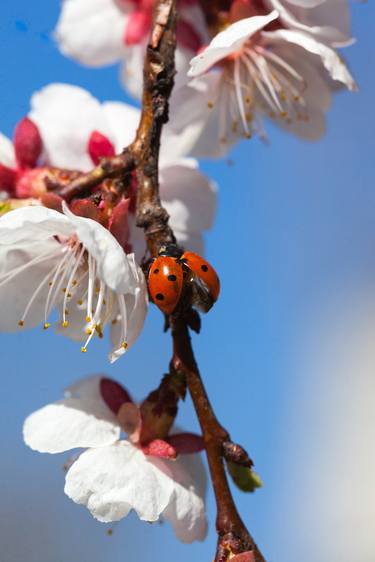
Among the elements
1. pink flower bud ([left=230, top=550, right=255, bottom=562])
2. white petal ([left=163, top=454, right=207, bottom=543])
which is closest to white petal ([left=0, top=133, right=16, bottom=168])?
white petal ([left=163, top=454, right=207, bottom=543])

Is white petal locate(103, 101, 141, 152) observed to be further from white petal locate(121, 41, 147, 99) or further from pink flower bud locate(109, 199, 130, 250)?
pink flower bud locate(109, 199, 130, 250)

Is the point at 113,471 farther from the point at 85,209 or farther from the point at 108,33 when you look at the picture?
the point at 108,33

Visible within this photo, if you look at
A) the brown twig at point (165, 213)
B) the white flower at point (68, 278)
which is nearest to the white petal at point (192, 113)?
the brown twig at point (165, 213)

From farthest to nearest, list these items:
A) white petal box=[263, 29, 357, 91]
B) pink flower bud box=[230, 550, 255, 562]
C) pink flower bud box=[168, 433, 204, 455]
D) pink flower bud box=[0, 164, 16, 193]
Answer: pink flower bud box=[0, 164, 16, 193] → white petal box=[263, 29, 357, 91] → pink flower bud box=[168, 433, 204, 455] → pink flower bud box=[230, 550, 255, 562]

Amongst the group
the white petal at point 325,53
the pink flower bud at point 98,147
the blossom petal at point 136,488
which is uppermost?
Result: the white petal at point 325,53

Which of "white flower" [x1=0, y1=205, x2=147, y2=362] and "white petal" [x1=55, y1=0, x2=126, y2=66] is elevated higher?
"white petal" [x1=55, y1=0, x2=126, y2=66]

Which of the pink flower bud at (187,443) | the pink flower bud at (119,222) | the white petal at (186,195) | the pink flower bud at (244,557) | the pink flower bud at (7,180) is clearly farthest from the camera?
the white petal at (186,195)

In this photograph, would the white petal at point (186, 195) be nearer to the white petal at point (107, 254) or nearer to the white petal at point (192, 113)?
the white petal at point (192, 113)

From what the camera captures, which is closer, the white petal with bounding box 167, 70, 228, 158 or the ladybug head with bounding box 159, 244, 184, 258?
the ladybug head with bounding box 159, 244, 184, 258

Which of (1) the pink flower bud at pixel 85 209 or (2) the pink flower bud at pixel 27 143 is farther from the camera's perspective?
(2) the pink flower bud at pixel 27 143
